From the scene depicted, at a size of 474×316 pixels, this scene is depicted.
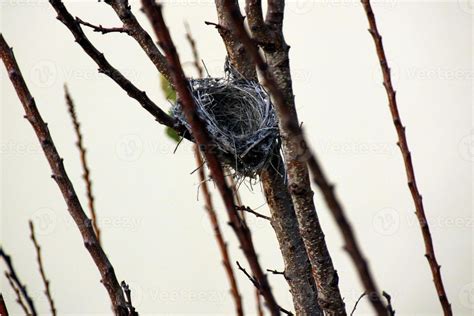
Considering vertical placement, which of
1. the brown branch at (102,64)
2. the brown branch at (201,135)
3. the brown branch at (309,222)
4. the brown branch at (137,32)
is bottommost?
the brown branch at (201,135)

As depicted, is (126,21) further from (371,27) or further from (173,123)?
(371,27)

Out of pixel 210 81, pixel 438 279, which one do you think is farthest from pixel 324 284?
pixel 210 81

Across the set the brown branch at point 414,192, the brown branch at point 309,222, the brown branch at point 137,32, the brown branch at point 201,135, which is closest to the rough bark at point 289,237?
the brown branch at point 137,32

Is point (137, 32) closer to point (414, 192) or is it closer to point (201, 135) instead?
point (414, 192)

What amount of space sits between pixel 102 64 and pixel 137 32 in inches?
13.1

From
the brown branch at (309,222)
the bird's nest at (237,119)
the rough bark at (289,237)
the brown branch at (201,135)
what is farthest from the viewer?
the bird's nest at (237,119)

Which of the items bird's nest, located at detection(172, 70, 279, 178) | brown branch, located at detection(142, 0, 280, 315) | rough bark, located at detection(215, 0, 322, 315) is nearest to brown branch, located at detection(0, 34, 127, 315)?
brown branch, located at detection(142, 0, 280, 315)

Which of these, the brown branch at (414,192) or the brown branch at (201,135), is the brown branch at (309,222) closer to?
the brown branch at (414,192)

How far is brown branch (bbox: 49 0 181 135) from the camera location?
1.28m

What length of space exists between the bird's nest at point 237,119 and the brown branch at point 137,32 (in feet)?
0.76

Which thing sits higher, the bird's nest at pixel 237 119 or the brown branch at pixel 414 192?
the bird's nest at pixel 237 119

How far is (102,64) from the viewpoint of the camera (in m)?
1.42

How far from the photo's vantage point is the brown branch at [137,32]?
1.69 m

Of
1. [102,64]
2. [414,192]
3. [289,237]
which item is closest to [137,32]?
[102,64]
